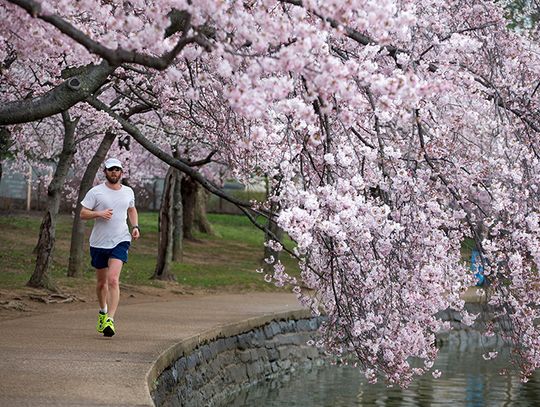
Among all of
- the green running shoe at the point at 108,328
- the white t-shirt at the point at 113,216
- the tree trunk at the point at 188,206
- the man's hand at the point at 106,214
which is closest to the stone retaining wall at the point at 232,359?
the green running shoe at the point at 108,328

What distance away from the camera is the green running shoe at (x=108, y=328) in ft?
37.8

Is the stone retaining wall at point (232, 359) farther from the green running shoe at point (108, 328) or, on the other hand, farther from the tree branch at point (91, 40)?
the tree branch at point (91, 40)

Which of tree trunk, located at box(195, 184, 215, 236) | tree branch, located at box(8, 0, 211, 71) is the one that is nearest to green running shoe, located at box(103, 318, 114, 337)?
tree branch, located at box(8, 0, 211, 71)

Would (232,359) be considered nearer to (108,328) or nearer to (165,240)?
(108,328)

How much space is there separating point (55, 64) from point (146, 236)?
22.7 m

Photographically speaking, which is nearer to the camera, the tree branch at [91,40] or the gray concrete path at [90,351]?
the tree branch at [91,40]

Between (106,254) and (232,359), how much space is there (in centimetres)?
397

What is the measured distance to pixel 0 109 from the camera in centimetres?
912

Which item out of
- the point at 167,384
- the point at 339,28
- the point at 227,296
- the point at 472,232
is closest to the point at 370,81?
the point at 339,28

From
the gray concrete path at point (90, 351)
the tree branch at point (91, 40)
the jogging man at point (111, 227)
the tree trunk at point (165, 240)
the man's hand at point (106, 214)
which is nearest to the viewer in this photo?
the tree branch at point (91, 40)

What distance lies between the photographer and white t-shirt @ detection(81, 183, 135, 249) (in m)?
11.3

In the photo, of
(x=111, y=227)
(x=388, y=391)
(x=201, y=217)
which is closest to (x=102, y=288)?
(x=111, y=227)

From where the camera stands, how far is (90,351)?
1037 centimetres

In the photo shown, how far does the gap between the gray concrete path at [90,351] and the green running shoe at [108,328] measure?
10 cm
